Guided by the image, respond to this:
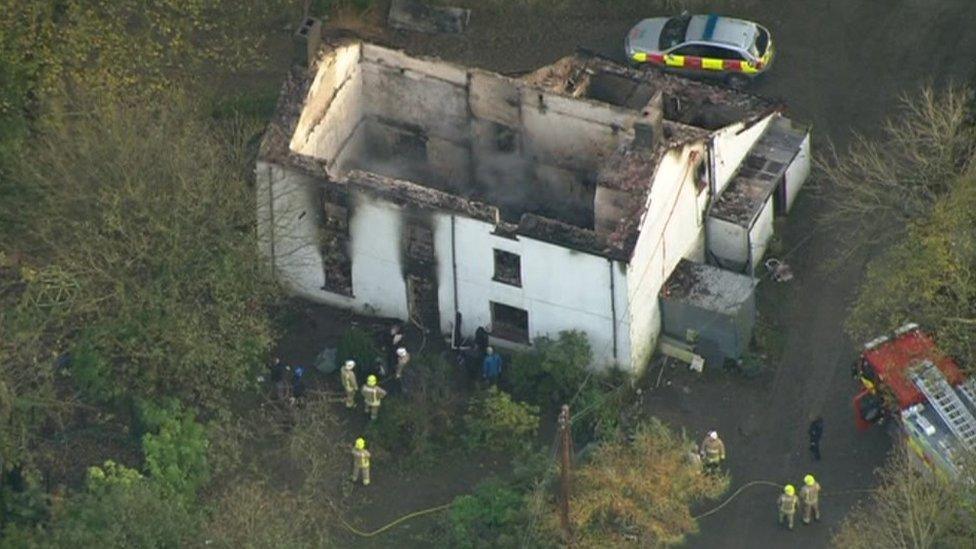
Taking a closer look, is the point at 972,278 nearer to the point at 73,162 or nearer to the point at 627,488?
the point at 627,488

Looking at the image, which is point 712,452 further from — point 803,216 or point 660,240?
point 803,216

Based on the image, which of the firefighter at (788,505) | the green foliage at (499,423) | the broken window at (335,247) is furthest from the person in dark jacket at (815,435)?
the broken window at (335,247)

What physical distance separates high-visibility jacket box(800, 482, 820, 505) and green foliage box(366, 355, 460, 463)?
25.4 ft

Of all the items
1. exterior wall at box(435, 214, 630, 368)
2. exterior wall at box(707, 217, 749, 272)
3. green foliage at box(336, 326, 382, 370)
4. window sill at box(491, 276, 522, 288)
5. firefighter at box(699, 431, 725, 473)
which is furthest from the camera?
exterior wall at box(707, 217, 749, 272)

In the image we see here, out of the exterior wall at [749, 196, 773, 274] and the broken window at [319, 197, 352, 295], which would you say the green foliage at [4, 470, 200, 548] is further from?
the exterior wall at [749, 196, 773, 274]

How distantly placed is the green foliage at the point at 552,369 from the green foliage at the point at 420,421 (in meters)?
1.59

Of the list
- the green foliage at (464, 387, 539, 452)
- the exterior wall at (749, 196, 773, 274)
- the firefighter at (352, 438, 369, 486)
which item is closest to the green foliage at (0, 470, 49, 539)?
the firefighter at (352, 438, 369, 486)

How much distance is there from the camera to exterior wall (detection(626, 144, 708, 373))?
198 ft

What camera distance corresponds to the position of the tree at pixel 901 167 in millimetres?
61000

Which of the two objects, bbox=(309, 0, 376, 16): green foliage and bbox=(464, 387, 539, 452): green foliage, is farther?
bbox=(309, 0, 376, 16): green foliage

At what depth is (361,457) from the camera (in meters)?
59.8

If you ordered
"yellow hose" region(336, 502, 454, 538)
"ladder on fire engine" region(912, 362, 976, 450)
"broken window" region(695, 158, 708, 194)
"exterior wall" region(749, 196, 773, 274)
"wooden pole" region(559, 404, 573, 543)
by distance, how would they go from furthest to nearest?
1. "exterior wall" region(749, 196, 773, 274)
2. "broken window" region(695, 158, 708, 194)
3. "yellow hose" region(336, 502, 454, 538)
4. "ladder on fire engine" region(912, 362, 976, 450)
5. "wooden pole" region(559, 404, 573, 543)

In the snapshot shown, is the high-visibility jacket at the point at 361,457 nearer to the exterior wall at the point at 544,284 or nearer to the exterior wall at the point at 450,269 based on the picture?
the exterior wall at the point at 450,269

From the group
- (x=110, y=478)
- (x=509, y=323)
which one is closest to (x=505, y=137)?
(x=509, y=323)
